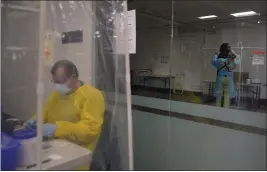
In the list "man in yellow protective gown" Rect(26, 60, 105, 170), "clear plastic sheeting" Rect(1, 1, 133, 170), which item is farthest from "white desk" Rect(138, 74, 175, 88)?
"man in yellow protective gown" Rect(26, 60, 105, 170)

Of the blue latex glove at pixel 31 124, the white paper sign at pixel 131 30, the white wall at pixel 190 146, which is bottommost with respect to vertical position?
the white wall at pixel 190 146

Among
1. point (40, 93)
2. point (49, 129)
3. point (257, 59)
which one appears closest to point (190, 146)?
point (257, 59)

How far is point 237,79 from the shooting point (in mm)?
1544

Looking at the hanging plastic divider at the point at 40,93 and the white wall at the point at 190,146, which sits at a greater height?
the hanging plastic divider at the point at 40,93

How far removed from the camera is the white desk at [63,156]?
988mm

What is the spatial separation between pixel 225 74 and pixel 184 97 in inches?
13.0

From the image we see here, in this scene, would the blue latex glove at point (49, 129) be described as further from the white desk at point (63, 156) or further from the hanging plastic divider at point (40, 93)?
the hanging plastic divider at point (40, 93)

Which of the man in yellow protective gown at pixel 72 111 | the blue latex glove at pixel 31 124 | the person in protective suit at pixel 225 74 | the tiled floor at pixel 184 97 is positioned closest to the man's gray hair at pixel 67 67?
the man in yellow protective gown at pixel 72 111

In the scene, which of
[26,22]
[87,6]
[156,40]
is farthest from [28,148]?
[156,40]

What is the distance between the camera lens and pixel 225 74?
1567 mm

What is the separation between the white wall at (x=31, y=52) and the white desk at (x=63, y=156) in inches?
8.3

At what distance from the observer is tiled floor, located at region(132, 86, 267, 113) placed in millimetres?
1419

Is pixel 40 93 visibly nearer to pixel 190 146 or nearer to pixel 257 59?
pixel 190 146

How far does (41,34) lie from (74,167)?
2.03 feet
